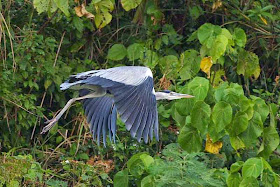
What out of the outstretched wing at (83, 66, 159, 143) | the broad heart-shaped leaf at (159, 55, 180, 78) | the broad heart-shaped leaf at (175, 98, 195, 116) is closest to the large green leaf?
the broad heart-shaped leaf at (159, 55, 180, 78)

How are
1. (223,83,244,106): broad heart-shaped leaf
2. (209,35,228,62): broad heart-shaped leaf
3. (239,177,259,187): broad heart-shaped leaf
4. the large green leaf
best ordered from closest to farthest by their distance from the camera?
(239,177,259,187): broad heart-shaped leaf → (223,83,244,106): broad heart-shaped leaf → (209,35,228,62): broad heart-shaped leaf → the large green leaf

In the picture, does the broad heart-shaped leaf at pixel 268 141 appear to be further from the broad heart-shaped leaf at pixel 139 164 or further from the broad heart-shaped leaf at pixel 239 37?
the broad heart-shaped leaf at pixel 239 37

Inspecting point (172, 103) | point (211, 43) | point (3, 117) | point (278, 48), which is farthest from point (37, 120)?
point (278, 48)

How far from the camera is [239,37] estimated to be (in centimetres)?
693

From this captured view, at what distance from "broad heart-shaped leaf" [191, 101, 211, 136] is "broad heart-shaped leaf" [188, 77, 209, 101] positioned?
0.07 meters

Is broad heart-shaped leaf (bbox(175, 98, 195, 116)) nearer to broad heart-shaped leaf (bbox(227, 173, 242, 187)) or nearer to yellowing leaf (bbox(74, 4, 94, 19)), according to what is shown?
broad heart-shaped leaf (bbox(227, 173, 242, 187))

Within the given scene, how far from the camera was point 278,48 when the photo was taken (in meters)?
7.43

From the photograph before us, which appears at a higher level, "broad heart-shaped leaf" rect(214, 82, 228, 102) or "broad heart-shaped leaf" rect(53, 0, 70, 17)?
"broad heart-shaped leaf" rect(53, 0, 70, 17)

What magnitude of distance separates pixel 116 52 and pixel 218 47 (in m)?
1.07

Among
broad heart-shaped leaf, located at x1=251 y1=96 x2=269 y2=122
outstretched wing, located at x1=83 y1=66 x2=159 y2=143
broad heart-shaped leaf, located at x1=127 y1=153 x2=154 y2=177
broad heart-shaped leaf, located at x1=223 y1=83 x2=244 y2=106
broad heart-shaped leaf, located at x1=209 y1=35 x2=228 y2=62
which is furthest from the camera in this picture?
broad heart-shaped leaf, located at x1=209 y1=35 x2=228 y2=62

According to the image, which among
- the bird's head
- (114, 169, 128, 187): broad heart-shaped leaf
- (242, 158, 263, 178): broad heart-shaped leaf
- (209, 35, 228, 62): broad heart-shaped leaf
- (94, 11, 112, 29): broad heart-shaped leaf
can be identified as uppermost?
(94, 11, 112, 29): broad heart-shaped leaf

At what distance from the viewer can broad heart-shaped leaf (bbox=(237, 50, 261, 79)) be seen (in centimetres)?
704

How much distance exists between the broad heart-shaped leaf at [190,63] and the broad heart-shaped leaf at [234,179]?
5.01 feet

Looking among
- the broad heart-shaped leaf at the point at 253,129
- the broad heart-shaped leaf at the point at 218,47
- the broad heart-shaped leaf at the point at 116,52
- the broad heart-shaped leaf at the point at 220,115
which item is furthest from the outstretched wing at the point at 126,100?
the broad heart-shaped leaf at the point at 116,52
